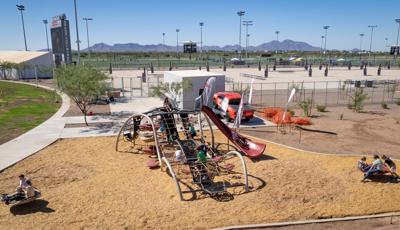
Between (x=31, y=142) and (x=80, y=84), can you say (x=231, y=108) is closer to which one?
(x=80, y=84)

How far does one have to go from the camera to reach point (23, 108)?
29156 millimetres

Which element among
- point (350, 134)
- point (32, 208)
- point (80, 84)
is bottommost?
point (32, 208)

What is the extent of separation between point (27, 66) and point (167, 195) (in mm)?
45875

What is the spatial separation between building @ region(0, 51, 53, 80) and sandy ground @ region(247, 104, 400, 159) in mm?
39987

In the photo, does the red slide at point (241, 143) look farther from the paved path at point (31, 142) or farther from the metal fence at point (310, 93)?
the metal fence at point (310, 93)

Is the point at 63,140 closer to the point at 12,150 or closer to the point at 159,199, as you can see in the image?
the point at 12,150

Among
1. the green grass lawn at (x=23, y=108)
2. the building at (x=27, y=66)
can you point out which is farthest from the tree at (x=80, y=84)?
the building at (x=27, y=66)

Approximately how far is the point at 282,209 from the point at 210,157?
5.04m

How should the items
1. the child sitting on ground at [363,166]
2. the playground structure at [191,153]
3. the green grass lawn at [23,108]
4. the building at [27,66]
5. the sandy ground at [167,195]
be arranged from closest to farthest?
the sandy ground at [167,195] < the playground structure at [191,153] < the child sitting on ground at [363,166] < the green grass lawn at [23,108] < the building at [27,66]

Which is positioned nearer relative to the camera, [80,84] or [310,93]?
[80,84]

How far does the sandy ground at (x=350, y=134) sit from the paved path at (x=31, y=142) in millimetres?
11924

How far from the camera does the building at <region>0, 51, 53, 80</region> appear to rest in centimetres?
5034

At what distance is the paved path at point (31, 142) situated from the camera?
16.8 m

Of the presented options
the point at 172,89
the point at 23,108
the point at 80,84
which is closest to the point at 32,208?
the point at 80,84
